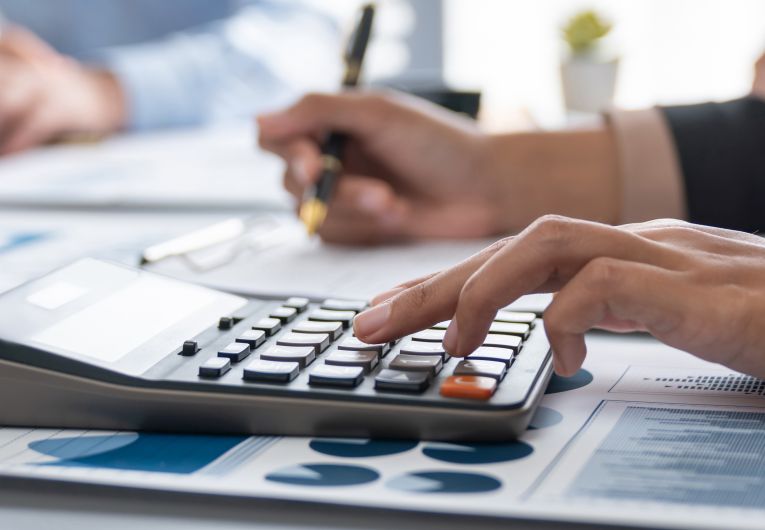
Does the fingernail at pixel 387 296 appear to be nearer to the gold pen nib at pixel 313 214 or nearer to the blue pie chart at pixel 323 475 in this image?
the blue pie chart at pixel 323 475

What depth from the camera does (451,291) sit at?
431 mm

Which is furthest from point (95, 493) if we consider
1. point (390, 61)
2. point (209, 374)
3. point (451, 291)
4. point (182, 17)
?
point (182, 17)

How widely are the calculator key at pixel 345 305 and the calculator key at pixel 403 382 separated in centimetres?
10

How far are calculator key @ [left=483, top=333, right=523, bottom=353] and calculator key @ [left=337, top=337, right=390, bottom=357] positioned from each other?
4cm

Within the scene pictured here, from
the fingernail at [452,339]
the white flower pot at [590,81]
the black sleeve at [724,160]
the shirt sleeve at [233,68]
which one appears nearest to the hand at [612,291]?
the fingernail at [452,339]

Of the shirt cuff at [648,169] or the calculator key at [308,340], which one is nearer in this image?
the calculator key at [308,340]

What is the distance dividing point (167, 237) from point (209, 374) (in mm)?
391

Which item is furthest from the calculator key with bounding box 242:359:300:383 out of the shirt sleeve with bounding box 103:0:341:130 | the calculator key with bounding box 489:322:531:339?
the shirt sleeve with bounding box 103:0:341:130

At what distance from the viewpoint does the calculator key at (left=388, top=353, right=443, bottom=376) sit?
399 mm

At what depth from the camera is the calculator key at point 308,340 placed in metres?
0.43

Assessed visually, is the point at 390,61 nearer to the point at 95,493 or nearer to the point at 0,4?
the point at 0,4

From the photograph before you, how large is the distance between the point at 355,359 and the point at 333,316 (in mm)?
69

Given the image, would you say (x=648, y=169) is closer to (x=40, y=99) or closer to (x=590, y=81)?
(x=590, y=81)

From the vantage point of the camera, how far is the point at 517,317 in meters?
0.48
